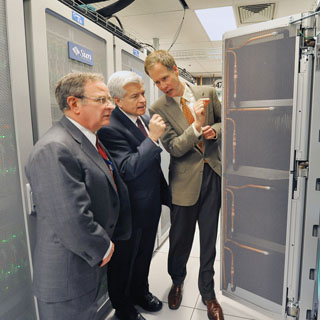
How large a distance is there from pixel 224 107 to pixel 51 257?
4.04ft

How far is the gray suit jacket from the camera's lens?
1.75 metres

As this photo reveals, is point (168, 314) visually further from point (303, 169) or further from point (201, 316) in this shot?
point (303, 169)

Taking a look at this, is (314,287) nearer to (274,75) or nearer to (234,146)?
(234,146)

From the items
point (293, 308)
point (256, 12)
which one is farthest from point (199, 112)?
point (256, 12)

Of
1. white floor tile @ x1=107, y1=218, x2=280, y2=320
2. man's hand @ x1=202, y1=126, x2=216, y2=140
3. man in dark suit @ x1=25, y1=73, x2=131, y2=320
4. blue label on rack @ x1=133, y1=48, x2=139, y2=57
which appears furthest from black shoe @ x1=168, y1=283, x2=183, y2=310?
blue label on rack @ x1=133, y1=48, x2=139, y2=57

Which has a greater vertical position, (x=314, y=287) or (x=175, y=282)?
(x=314, y=287)

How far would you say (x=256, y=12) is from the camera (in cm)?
429

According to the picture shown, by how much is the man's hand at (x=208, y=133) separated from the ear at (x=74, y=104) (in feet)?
2.55

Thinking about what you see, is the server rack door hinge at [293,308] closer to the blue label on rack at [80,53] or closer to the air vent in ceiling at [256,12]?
the blue label on rack at [80,53]

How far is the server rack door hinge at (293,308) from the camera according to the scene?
5.29 ft

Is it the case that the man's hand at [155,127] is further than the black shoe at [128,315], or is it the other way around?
the black shoe at [128,315]

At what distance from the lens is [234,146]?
5.64 feet

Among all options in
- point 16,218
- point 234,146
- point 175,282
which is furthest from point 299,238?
point 16,218

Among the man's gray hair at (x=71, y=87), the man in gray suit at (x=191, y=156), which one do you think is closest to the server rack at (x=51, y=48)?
the man's gray hair at (x=71, y=87)
